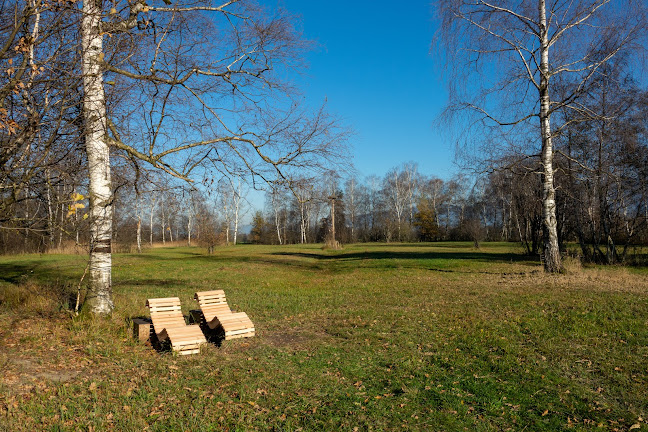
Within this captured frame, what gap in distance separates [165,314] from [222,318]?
0.92 m

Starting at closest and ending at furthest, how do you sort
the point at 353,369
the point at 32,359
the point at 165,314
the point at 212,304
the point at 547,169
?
the point at 32,359 → the point at 353,369 → the point at 165,314 → the point at 212,304 → the point at 547,169

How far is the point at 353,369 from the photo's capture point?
5551 mm

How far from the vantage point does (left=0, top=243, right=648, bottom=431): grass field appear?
13.5 feet

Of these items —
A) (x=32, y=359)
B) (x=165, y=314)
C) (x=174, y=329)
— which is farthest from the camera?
(x=165, y=314)

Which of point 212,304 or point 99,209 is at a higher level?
point 99,209

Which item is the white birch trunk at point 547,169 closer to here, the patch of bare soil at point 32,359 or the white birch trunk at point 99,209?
the white birch trunk at point 99,209

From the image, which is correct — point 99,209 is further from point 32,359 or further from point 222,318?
point 222,318

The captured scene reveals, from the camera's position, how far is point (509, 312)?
8.39 meters

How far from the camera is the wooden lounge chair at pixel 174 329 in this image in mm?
5977

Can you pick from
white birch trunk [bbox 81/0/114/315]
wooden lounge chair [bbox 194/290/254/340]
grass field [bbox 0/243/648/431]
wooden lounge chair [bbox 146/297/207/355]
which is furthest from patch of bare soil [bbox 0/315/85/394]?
wooden lounge chair [bbox 194/290/254/340]

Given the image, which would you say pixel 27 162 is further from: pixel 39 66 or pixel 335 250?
pixel 335 250

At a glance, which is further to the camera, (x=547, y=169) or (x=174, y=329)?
(x=547, y=169)

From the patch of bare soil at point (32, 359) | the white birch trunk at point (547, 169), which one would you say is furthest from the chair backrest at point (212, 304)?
the white birch trunk at point (547, 169)

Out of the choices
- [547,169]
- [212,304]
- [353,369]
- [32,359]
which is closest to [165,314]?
[212,304]
